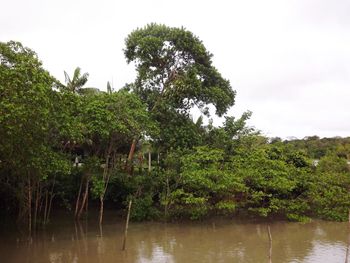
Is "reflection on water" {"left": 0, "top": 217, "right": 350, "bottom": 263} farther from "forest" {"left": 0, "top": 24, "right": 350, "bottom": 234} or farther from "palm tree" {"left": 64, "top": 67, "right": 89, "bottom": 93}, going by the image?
"palm tree" {"left": 64, "top": 67, "right": 89, "bottom": 93}

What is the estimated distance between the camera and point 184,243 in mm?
15461

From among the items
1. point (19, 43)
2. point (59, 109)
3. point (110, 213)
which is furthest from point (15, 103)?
point (110, 213)

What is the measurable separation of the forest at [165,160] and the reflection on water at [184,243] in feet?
2.81

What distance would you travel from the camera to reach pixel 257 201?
1891 centimetres

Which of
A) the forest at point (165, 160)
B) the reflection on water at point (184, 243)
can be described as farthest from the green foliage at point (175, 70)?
the reflection on water at point (184, 243)

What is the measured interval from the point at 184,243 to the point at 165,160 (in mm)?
5430

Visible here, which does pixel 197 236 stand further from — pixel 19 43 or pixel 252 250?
pixel 19 43

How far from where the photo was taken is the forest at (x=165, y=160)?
50.7ft

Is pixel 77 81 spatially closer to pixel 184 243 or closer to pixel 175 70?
pixel 175 70

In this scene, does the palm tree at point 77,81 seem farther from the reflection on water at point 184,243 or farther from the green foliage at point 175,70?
the reflection on water at point 184,243

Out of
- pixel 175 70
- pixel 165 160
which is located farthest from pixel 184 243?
pixel 175 70

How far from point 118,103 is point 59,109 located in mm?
3652

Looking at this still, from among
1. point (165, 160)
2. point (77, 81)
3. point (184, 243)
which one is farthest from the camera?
point (77, 81)

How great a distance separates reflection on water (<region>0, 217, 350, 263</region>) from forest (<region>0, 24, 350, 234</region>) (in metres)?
0.86
